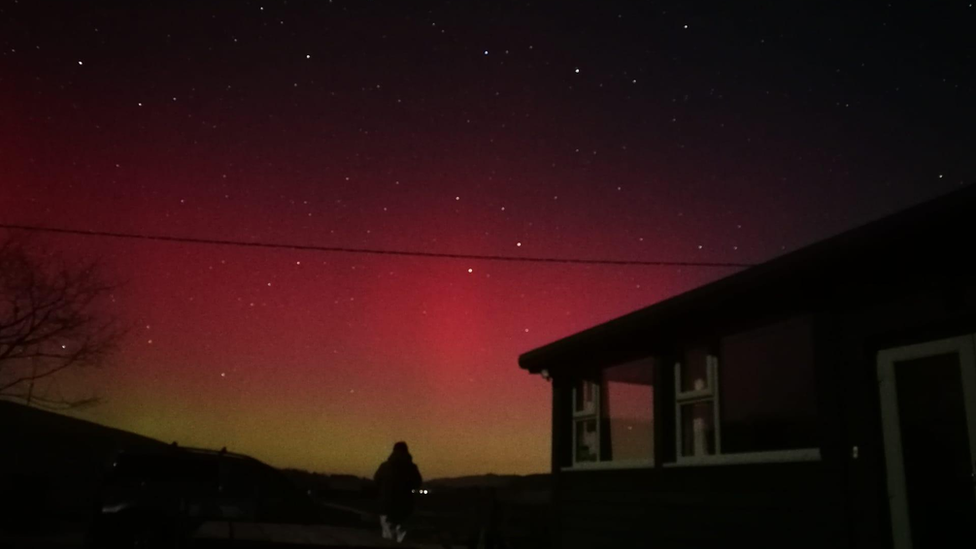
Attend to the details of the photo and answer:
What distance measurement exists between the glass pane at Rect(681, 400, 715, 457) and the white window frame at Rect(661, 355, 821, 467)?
0.05 meters

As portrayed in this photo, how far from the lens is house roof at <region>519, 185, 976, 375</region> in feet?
20.4

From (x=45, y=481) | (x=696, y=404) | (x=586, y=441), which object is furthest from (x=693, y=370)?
(x=45, y=481)

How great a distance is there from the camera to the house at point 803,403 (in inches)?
251

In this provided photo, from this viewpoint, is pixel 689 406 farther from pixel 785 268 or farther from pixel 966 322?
pixel 966 322

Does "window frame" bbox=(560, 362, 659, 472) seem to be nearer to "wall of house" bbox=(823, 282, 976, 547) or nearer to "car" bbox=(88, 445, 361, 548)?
"wall of house" bbox=(823, 282, 976, 547)

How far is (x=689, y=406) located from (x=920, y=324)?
381cm

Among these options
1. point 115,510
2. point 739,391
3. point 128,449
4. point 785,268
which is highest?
point 785,268

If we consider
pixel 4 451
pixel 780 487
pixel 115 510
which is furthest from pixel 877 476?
pixel 4 451

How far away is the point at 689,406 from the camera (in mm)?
10094

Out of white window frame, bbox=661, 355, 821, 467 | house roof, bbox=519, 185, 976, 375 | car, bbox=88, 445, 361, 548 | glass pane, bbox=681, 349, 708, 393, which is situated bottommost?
car, bbox=88, 445, 361, 548

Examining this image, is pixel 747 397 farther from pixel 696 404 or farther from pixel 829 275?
pixel 829 275

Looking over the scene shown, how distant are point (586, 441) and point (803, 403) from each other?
353cm

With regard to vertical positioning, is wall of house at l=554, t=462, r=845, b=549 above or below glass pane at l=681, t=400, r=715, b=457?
below

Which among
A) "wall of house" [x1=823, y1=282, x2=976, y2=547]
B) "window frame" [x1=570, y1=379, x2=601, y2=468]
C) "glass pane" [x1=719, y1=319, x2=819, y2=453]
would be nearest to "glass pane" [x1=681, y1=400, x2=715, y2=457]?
"glass pane" [x1=719, y1=319, x2=819, y2=453]
